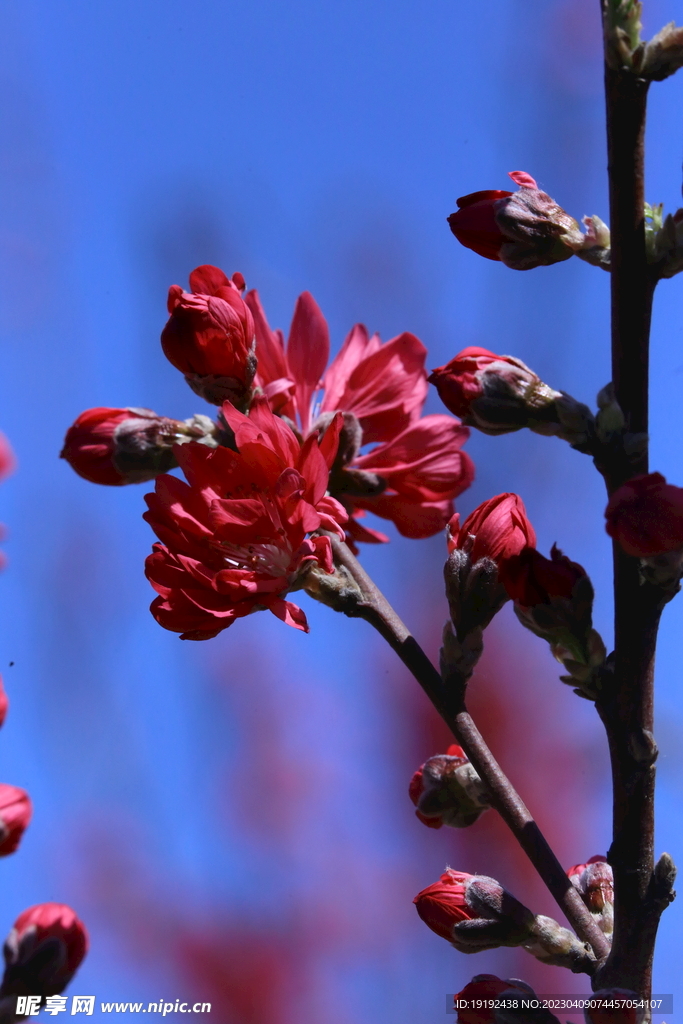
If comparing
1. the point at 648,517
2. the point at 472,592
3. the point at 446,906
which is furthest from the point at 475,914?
the point at 648,517

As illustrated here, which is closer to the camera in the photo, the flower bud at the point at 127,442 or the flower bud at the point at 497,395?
the flower bud at the point at 497,395

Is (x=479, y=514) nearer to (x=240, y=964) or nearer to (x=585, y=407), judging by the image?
(x=585, y=407)

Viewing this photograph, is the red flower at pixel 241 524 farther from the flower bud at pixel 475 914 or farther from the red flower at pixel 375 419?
the flower bud at pixel 475 914

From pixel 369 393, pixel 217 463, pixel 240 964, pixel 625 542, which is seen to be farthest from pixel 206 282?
pixel 240 964

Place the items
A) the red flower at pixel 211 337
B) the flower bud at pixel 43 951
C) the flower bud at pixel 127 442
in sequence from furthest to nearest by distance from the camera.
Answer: the flower bud at pixel 127 442 → the red flower at pixel 211 337 → the flower bud at pixel 43 951

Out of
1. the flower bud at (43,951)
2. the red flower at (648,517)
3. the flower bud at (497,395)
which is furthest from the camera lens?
the flower bud at (497,395)

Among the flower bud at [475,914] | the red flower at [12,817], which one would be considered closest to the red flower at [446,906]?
the flower bud at [475,914]
